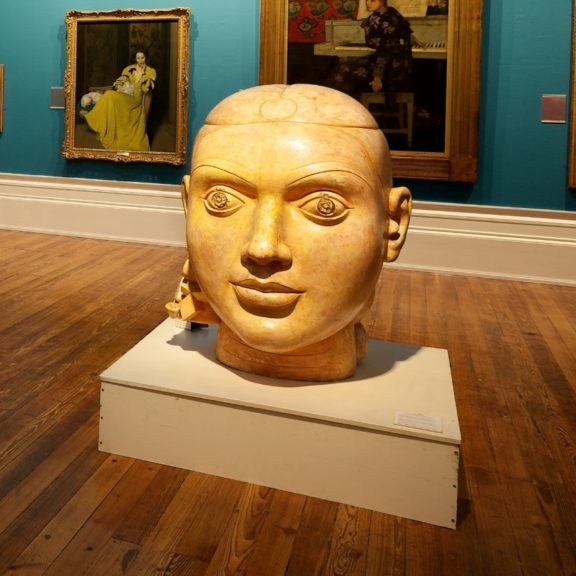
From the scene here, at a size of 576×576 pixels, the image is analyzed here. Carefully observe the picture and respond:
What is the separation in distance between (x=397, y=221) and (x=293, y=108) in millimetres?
575

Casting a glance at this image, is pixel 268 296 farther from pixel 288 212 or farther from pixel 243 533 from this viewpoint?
pixel 243 533

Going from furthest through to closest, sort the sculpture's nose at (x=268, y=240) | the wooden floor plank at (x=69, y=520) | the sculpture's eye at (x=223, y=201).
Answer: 1. the sculpture's eye at (x=223, y=201)
2. the sculpture's nose at (x=268, y=240)
3. the wooden floor plank at (x=69, y=520)

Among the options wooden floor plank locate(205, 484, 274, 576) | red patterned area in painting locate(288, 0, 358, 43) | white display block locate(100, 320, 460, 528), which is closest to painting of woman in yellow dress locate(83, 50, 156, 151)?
red patterned area in painting locate(288, 0, 358, 43)

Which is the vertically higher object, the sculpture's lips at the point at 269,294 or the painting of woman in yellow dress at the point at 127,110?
the painting of woman in yellow dress at the point at 127,110

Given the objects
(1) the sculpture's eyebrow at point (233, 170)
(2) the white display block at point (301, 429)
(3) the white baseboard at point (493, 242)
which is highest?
(1) the sculpture's eyebrow at point (233, 170)

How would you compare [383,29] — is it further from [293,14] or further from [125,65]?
[125,65]

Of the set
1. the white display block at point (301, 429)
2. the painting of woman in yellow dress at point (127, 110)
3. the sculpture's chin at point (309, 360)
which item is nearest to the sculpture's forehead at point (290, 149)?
the sculpture's chin at point (309, 360)

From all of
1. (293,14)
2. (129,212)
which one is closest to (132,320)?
(129,212)

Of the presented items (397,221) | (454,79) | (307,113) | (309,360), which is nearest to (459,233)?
(454,79)

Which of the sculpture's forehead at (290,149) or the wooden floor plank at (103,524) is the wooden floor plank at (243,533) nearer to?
the wooden floor plank at (103,524)

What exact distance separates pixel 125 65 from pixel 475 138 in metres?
3.69

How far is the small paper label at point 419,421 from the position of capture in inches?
78.7

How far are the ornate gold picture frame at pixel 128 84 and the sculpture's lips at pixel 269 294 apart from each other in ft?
15.3

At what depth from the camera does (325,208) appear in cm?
201
